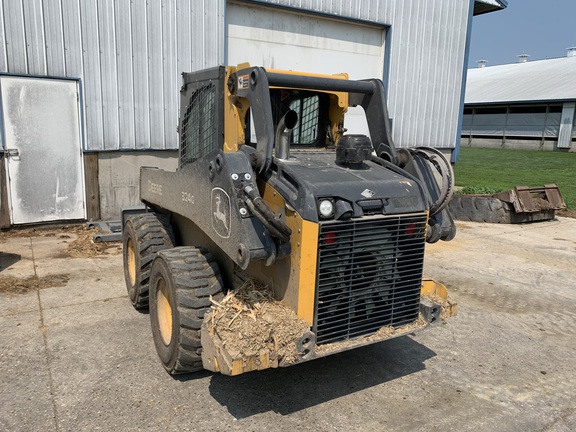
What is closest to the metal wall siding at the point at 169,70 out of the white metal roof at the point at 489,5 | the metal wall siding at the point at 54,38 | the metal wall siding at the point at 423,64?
the metal wall siding at the point at 54,38

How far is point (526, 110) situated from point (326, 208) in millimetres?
42856

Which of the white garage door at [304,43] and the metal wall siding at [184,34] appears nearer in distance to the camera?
the metal wall siding at [184,34]

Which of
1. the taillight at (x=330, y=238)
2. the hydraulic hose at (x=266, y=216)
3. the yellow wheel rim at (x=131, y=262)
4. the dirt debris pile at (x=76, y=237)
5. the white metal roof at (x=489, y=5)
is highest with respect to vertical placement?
the white metal roof at (x=489, y=5)

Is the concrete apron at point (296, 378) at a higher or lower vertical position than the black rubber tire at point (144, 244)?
lower

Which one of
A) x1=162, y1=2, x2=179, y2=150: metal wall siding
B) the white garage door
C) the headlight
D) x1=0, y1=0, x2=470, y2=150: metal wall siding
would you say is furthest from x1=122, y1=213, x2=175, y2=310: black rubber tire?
the white garage door

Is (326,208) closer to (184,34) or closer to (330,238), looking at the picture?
(330,238)

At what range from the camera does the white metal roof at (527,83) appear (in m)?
39.3

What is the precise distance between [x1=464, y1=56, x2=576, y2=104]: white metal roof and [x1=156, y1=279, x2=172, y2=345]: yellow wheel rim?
39651 mm

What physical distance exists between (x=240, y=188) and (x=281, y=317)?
946 millimetres

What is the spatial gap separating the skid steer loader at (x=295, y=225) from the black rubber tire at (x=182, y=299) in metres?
0.01

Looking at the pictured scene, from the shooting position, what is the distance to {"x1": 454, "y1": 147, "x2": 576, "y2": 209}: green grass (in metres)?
16.4

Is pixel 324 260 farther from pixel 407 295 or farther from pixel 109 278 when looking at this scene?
pixel 109 278

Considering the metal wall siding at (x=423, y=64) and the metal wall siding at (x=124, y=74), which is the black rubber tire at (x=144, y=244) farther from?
the metal wall siding at (x=423, y=64)

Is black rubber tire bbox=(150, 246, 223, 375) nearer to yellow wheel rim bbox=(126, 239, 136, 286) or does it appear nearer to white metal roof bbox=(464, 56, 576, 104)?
yellow wheel rim bbox=(126, 239, 136, 286)
